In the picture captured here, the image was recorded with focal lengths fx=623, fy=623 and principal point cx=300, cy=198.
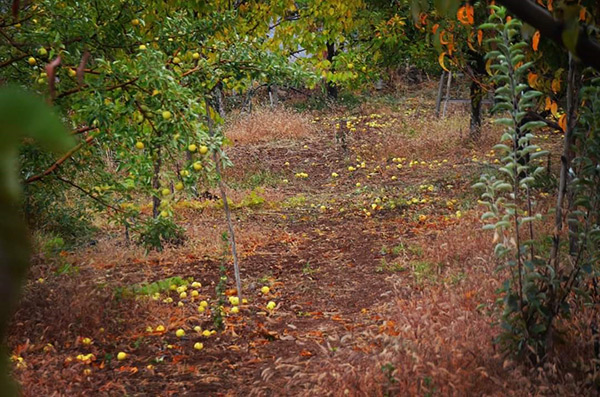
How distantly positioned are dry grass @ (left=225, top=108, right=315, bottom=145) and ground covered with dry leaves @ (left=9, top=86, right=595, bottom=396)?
5.06 metres

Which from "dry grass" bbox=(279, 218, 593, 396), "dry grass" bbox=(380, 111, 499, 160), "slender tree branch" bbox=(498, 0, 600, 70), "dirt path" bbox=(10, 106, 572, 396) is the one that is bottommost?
"dry grass" bbox=(380, 111, 499, 160)

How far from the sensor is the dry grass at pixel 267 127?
15.1 m

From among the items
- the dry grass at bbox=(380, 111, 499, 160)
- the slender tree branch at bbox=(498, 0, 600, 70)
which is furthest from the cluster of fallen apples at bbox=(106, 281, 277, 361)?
the dry grass at bbox=(380, 111, 499, 160)

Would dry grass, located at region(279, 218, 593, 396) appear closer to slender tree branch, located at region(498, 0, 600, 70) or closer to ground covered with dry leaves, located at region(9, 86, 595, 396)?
ground covered with dry leaves, located at region(9, 86, 595, 396)

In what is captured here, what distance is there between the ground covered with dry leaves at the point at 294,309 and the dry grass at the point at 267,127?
5062 millimetres

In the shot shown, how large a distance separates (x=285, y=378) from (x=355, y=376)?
2.05 feet

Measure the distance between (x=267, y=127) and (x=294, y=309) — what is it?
416 inches

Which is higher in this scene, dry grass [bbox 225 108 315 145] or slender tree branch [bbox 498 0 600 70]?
slender tree branch [bbox 498 0 600 70]

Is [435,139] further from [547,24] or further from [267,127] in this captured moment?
[547,24]

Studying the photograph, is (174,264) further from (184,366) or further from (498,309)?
(498,309)

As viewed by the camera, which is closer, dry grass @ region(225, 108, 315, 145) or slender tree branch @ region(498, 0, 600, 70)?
slender tree branch @ region(498, 0, 600, 70)

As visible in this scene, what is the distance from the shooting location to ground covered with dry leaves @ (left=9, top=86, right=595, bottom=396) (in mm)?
3412

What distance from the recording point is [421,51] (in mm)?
10352

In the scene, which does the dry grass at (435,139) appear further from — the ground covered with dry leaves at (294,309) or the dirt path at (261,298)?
the dirt path at (261,298)
